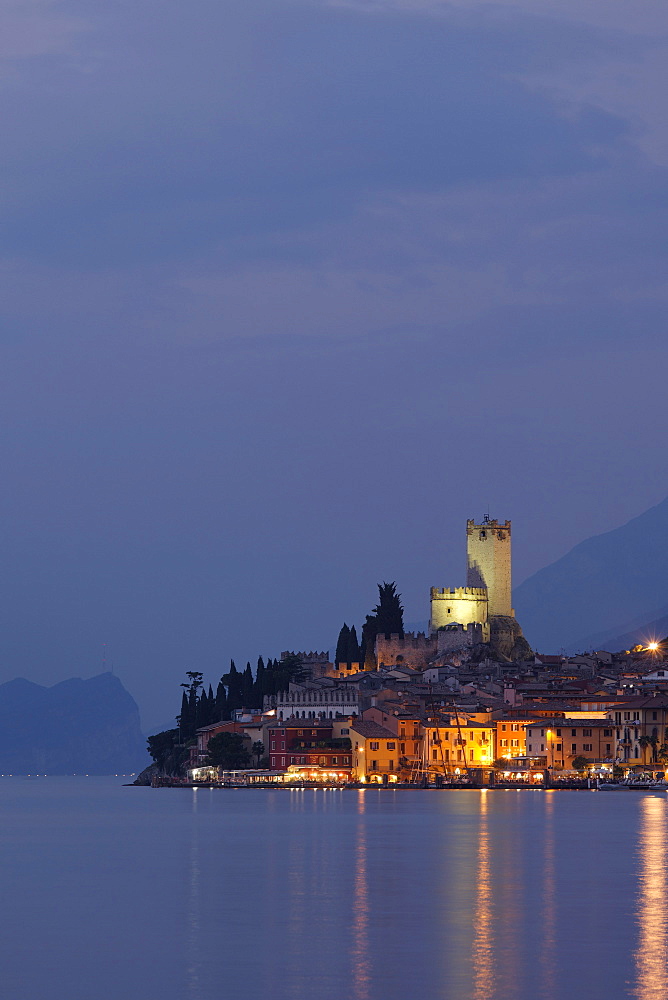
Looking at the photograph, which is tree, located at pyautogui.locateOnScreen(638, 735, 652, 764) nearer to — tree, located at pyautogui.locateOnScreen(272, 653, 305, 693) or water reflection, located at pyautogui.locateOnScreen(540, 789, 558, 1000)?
tree, located at pyautogui.locateOnScreen(272, 653, 305, 693)

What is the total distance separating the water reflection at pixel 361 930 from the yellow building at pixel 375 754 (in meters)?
49.8

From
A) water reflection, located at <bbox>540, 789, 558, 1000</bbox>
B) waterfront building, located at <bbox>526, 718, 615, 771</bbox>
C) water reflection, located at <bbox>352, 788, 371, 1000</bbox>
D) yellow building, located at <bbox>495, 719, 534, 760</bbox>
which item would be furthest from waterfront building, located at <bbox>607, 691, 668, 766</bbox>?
water reflection, located at <bbox>352, 788, 371, 1000</bbox>

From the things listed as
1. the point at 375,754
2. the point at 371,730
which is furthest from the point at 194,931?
the point at 375,754

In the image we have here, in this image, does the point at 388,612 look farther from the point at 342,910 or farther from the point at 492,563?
the point at 342,910

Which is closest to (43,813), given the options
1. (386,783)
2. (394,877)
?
(386,783)

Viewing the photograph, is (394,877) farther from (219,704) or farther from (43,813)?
(219,704)

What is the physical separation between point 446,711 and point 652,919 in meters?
69.3

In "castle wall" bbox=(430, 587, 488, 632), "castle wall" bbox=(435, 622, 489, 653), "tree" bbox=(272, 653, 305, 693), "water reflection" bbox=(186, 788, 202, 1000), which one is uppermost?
"castle wall" bbox=(430, 587, 488, 632)

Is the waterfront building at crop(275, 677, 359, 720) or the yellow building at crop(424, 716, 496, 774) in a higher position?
the waterfront building at crop(275, 677, 359, 720)

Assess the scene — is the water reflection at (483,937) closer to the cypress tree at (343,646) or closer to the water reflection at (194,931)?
the water reflection at (194,931)

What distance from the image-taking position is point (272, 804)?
280ft

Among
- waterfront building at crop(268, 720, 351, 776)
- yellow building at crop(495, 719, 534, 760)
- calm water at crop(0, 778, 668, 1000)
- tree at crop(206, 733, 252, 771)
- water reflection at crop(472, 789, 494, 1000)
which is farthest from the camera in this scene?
tree at crop(206, 733, 252, 771)

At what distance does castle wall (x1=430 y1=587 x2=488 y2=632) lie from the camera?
118 meters

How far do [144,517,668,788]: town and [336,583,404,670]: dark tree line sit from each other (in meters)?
0.11
